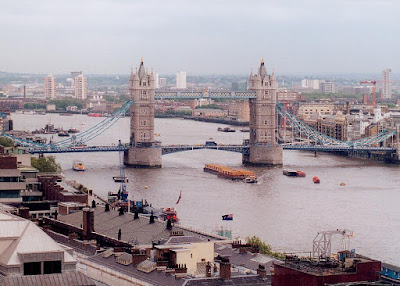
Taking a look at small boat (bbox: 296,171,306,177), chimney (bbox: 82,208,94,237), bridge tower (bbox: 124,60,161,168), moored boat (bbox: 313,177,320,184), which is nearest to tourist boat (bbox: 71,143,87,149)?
bridge tower (bbox: 124,60,161,168)

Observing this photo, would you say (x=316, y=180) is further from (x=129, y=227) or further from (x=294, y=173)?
(x=129, y=227)

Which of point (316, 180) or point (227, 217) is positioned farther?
point (316, 180)

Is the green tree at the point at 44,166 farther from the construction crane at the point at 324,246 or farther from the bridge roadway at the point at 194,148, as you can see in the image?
the construction crane at the point at 324,246

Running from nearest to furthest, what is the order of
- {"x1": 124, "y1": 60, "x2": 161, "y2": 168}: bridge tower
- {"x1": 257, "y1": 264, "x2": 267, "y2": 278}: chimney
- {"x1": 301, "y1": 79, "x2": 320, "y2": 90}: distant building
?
1. {"x1": 257, "y1": 264, "x2": 267, "y2": 278}: chimney
2. {"x1": 124, "y1": 60, "x2": 161, "y2": 168}: bridge tower
3. {"x1": 301, "y1": 79, "x2": 320, "y2": 90}: distant building

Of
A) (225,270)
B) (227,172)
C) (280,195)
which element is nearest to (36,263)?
(225,270)

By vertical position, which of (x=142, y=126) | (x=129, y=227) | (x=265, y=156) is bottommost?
(x=265, y=156)

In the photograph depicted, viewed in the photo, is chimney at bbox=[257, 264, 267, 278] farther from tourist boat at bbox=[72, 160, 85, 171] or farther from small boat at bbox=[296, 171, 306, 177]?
tourist boat at bbox=[72, 160, 85, 171]

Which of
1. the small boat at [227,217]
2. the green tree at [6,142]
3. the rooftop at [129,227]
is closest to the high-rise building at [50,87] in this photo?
the green tree at [6,142]
